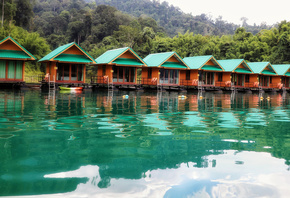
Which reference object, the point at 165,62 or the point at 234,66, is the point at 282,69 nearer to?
the point at 234,66

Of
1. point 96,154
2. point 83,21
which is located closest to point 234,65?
point 96,154

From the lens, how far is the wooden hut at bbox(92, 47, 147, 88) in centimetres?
3691

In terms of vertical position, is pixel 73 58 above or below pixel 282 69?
below

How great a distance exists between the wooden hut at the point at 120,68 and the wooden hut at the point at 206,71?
7.91 m

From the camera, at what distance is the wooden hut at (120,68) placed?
36.9 metres

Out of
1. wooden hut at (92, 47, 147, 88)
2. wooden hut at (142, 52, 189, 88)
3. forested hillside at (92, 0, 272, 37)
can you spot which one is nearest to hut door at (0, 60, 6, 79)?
wooden hut at (92, 47, 147, 88)

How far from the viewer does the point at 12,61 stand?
32.8m

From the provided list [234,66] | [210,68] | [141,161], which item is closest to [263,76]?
[234,66]

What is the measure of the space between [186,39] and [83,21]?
32131 mm

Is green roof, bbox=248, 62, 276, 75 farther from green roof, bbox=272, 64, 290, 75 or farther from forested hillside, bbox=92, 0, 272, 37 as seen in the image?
forested hillside, bbox=92, 0, 272, 37

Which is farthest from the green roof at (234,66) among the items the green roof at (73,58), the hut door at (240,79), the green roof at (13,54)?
the green roof at (13,54)

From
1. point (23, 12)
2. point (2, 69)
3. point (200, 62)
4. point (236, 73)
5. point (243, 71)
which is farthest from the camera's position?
point (23, 12)

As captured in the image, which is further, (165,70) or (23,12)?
(23,12)

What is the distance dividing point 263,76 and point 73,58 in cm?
3081
